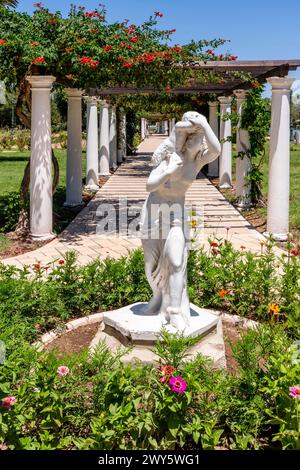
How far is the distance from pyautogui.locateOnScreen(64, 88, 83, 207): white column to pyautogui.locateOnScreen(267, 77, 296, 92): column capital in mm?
4544

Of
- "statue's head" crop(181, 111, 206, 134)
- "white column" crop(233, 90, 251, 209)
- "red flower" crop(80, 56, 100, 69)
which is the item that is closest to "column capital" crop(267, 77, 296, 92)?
"white column" crop(233, 90, 251, 209)

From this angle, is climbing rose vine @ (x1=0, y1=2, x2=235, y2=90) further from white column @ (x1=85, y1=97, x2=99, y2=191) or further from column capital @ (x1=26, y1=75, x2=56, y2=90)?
white column @ (x1=85, y1=97, x2=99, y2=191)

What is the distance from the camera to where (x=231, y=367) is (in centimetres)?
371

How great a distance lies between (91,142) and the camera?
13414mm

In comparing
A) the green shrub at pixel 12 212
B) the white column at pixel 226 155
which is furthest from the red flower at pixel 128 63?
the white column at pixel 226 155

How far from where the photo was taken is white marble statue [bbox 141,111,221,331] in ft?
11.8

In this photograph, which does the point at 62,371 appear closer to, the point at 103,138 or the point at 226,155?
the point at 226,155

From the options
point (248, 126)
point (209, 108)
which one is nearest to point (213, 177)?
point (209, 108)

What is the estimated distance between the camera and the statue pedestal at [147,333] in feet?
12.2

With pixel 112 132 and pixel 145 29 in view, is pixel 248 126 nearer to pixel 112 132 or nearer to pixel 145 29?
pixel 145 29

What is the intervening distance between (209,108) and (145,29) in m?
9.94

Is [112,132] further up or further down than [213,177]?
further up

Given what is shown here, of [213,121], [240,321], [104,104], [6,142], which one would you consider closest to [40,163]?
[240,321]

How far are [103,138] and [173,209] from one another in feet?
43.3
